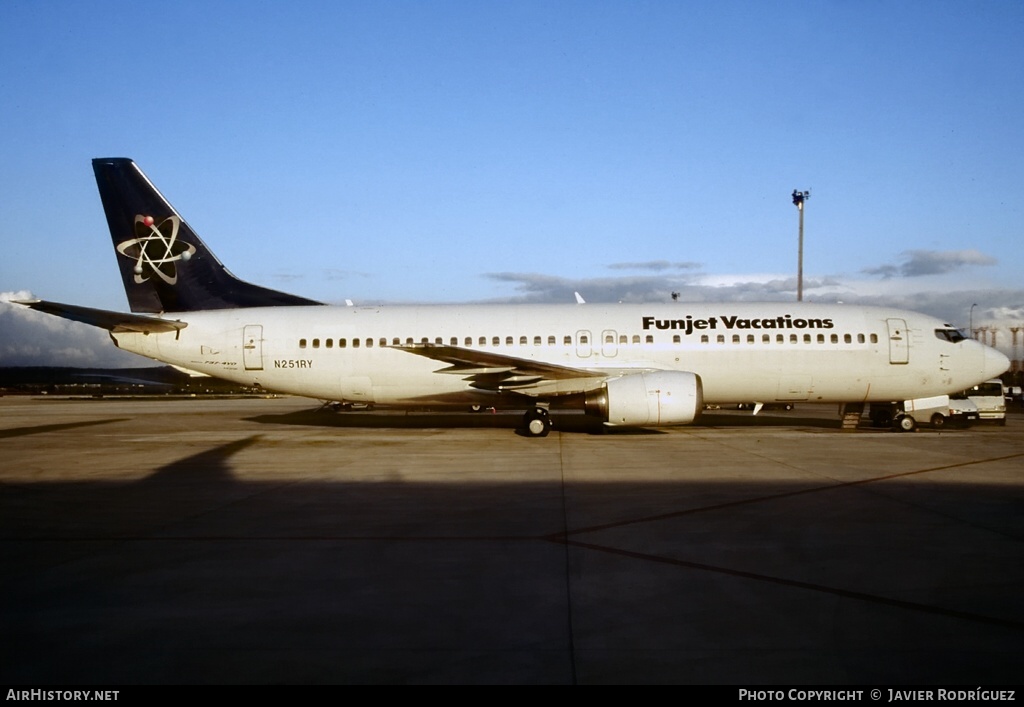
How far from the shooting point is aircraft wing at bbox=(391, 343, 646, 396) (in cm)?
1747

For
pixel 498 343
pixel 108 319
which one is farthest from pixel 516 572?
pixel 108 319

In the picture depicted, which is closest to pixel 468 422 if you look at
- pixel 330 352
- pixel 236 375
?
pixel 330 352

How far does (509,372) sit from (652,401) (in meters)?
3.71

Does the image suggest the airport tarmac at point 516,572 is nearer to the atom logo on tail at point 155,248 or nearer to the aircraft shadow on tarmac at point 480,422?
the aircraft shadow on tarmac at point 480,422

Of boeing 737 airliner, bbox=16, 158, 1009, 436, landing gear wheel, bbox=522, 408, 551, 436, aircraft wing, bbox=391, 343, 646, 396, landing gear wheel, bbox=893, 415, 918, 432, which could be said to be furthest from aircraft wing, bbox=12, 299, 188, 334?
landing gear wheel, bbox=893, 415, 918, 432

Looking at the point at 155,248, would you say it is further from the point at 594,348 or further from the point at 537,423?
the point at 594,348

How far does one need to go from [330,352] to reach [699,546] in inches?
574

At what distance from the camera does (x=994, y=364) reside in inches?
743

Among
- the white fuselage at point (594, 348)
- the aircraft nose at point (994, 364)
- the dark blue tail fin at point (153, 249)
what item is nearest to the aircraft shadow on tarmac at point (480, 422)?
the white fuselage at point (594, 348)

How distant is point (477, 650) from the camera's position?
4473 millimetres

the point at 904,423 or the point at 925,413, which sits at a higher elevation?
the point at 925,413

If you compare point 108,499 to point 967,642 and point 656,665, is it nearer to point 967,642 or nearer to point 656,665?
point 656,665

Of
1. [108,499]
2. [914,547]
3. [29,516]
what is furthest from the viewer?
[108,499]

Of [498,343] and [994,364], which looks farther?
[498,343]
